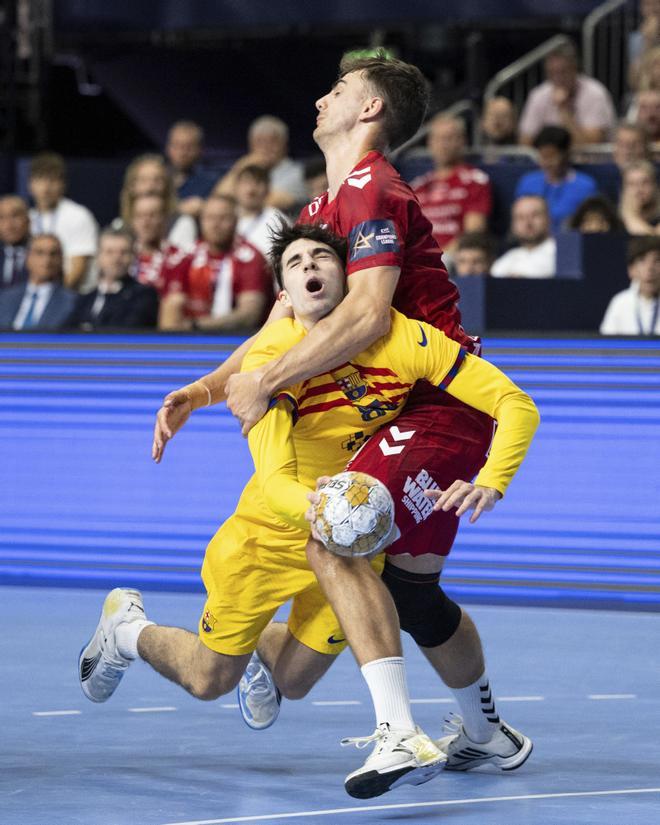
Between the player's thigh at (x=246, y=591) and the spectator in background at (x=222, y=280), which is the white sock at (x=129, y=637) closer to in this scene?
the player's thigh at (x=246, y=591)

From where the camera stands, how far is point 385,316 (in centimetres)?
499

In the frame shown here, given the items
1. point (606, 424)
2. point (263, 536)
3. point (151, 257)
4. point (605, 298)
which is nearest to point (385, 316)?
point (263, 536)

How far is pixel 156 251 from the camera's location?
1157cm

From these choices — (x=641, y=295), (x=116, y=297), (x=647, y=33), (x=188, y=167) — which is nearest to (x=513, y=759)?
(x=641, y=295)

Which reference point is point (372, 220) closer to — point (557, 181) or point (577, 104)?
point (557, 181)

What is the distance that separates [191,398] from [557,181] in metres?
6.94

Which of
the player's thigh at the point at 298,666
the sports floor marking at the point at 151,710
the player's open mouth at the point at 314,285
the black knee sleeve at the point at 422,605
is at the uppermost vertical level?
the player's open mouth at the point at 314,285

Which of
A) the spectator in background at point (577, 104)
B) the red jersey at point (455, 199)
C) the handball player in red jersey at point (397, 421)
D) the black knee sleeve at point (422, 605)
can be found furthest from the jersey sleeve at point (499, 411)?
the spectator in background at point (577, 104)

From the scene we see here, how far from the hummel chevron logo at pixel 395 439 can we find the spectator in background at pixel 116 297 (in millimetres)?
5421

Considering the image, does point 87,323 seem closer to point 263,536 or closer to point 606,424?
point 606,424

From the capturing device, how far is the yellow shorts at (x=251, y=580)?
515cm

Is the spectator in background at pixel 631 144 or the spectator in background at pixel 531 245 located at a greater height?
the spectator in background at pixel 631 144

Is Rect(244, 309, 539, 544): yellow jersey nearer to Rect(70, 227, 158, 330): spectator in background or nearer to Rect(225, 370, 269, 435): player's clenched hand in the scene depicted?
Rect(225, 370, 269, 435): player's clenched hand

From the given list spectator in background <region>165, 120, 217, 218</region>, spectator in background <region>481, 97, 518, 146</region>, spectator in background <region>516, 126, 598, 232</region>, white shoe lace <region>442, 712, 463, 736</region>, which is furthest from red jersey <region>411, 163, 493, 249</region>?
white shoe lace <region>442, 712, 463, 736</region>
